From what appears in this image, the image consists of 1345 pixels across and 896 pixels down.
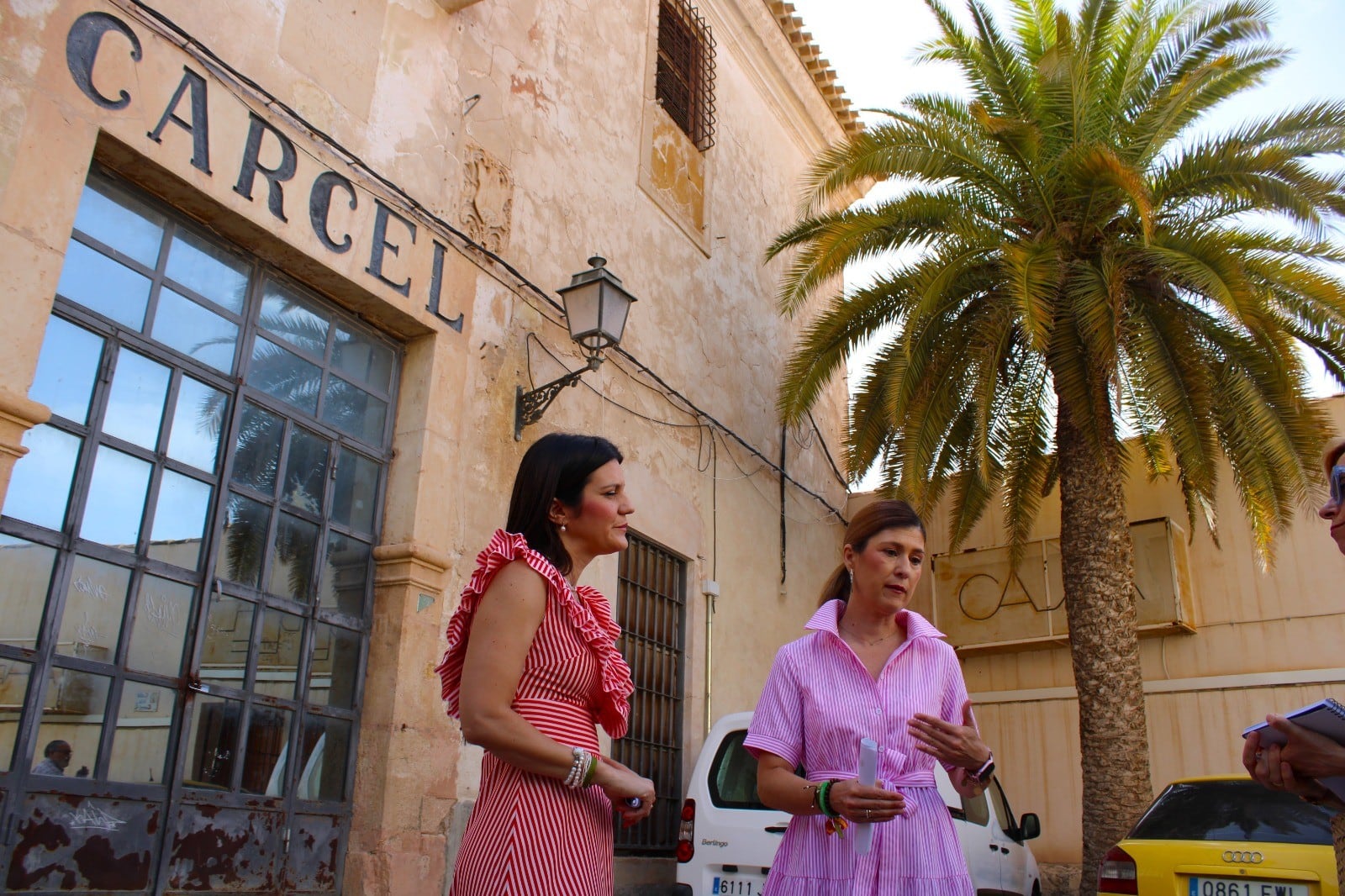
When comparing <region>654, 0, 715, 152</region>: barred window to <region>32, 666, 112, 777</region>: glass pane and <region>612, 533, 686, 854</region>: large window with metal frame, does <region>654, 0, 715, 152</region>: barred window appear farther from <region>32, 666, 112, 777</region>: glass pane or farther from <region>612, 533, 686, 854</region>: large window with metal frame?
<region>32, 666, 112, 777</region>: glass pane

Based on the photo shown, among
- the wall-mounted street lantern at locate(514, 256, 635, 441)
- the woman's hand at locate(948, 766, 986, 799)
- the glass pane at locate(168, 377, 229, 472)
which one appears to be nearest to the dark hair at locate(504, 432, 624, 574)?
the woman's hand at locate(948, 766, 986, 799)

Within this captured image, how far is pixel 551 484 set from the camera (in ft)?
8.29

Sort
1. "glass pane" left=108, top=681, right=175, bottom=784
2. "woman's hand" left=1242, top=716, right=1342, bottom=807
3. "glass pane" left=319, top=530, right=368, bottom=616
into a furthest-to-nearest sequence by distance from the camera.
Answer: "glass pane" left=319, top=530, right=368, bottom=616 < "glass pane" left=108, top=681, right=175, bottom=784 < "woman's hand" left=1242, top=716, right=1342, bottom=807

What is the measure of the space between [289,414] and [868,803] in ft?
15.3

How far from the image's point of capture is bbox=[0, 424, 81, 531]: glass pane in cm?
485

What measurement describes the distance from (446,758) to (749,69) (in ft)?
28.6

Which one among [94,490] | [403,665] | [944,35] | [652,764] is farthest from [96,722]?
[944,35]

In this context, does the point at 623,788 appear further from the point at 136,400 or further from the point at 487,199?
the point at 487,199

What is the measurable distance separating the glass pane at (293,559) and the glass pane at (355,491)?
9.5 inches

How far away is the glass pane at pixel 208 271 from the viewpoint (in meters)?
5.73

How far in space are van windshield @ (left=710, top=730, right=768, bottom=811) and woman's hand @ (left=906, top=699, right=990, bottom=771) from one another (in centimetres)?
398

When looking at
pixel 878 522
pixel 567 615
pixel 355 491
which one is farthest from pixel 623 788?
pixel 355 491

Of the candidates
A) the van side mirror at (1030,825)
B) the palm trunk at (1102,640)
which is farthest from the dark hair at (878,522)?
the palm trunk at (1102,640)

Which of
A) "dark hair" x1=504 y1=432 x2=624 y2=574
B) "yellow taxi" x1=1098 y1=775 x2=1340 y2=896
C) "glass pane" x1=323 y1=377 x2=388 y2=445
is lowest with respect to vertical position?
"yellow taxi" x1=1098 y1=775 x2=1340 y2=896
